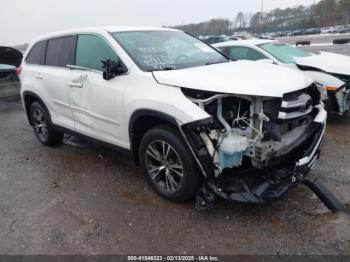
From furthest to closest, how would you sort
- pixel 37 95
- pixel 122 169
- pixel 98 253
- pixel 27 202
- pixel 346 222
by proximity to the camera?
pixel 37 95 → pixel 122 169 → pixel 27 202 → pixel 346 222 → pixel 98 253

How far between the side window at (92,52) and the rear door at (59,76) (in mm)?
171

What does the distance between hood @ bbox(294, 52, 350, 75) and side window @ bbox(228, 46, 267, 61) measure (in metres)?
0.81

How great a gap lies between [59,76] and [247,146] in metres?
2.91

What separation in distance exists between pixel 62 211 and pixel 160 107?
1.59 metres

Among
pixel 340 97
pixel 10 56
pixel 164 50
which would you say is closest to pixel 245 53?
pixel 340 97

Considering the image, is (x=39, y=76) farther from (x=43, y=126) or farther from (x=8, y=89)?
(x=8, y=89)

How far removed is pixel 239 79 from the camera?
10.1ft

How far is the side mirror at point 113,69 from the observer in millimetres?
3553

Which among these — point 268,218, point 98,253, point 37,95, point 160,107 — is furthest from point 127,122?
point 37,95

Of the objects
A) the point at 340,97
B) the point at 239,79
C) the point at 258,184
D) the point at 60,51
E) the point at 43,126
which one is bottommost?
the point at 43,126

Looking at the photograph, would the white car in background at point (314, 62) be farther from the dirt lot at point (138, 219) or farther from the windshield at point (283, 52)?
the dirt lot at point (138, 219)

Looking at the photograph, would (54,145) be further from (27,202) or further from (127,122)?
(127,122)

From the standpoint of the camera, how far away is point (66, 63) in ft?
14.8

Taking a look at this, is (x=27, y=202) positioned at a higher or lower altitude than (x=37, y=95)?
lower
